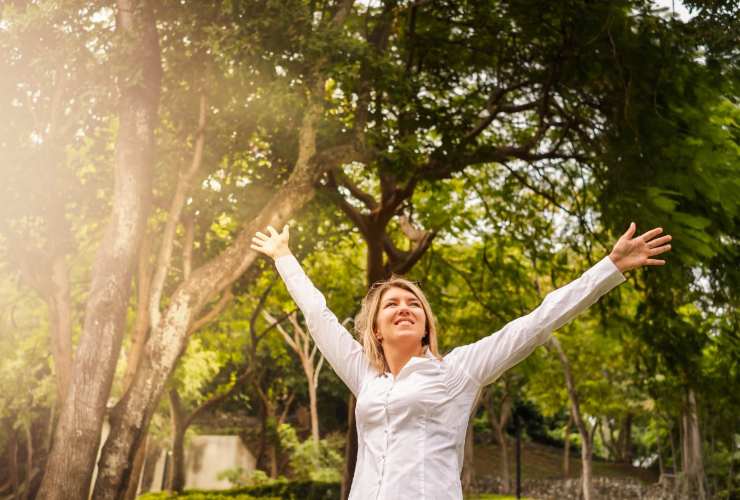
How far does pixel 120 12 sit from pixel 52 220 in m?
2.39

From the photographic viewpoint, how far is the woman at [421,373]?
2496 millimetres

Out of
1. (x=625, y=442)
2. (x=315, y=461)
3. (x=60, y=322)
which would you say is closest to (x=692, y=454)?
(x=315, y=461)

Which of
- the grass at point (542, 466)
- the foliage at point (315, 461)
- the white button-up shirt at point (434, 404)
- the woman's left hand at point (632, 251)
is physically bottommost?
the grass at point (542, 466)

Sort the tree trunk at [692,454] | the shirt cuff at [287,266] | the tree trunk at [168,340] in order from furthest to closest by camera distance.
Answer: the tree trunk at [692,454]
the tree trunk at [168,340]
the shirt cuff at [287,266]

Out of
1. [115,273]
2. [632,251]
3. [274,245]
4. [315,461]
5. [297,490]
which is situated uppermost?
[115,273]

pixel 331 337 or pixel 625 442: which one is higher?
pixel 331 337

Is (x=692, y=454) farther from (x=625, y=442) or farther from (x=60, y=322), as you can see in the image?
(x=625, y=442)

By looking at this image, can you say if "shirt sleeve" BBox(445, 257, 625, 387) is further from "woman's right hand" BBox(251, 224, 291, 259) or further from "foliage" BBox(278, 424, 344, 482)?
"foliage" BBox(278, 424, 344, 482)

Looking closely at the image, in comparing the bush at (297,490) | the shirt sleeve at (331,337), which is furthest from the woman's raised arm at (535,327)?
the bush at (297,490)

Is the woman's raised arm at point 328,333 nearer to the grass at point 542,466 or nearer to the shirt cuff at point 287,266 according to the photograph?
the shirt cuff at point 287,266

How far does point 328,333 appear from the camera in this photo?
3.04m

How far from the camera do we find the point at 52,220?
328 inches

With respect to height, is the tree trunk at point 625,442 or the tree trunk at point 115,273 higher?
the tree trunk at point 115,273

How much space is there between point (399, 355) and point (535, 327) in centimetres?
52
